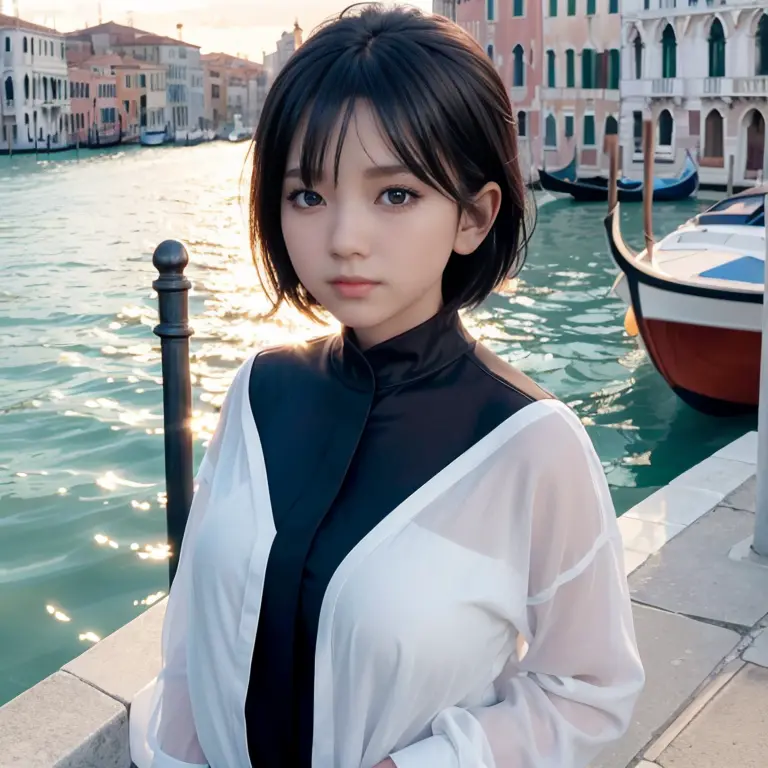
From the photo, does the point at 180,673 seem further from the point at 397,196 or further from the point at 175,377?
the point at 175,377

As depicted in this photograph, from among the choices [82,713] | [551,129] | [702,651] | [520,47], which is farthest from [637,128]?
[82,713]

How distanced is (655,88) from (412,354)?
68.8 feet

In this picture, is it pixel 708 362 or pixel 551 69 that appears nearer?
pixel 708 362

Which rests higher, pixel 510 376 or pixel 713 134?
pixel 713 134

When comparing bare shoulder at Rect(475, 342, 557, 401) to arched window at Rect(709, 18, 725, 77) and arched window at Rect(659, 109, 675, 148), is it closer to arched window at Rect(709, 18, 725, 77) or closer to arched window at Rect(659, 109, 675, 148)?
arched window at Rect(709, 18, 725, 77)

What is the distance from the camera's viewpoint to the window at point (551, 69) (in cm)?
2292

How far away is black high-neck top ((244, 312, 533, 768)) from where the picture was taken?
825 mm

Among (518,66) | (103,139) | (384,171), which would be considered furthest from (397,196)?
(103,139)

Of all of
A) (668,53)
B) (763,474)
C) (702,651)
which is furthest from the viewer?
(668,53)

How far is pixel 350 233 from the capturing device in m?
0.80

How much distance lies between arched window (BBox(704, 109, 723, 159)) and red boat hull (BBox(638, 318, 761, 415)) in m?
16.0

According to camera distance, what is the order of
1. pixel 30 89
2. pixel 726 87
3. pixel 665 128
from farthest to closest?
pixel 30 89, pixel 665 128, pixel 726 87

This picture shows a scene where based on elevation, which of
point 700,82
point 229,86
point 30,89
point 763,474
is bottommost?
point 763,474

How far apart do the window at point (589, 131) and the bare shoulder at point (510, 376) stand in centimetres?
2220
